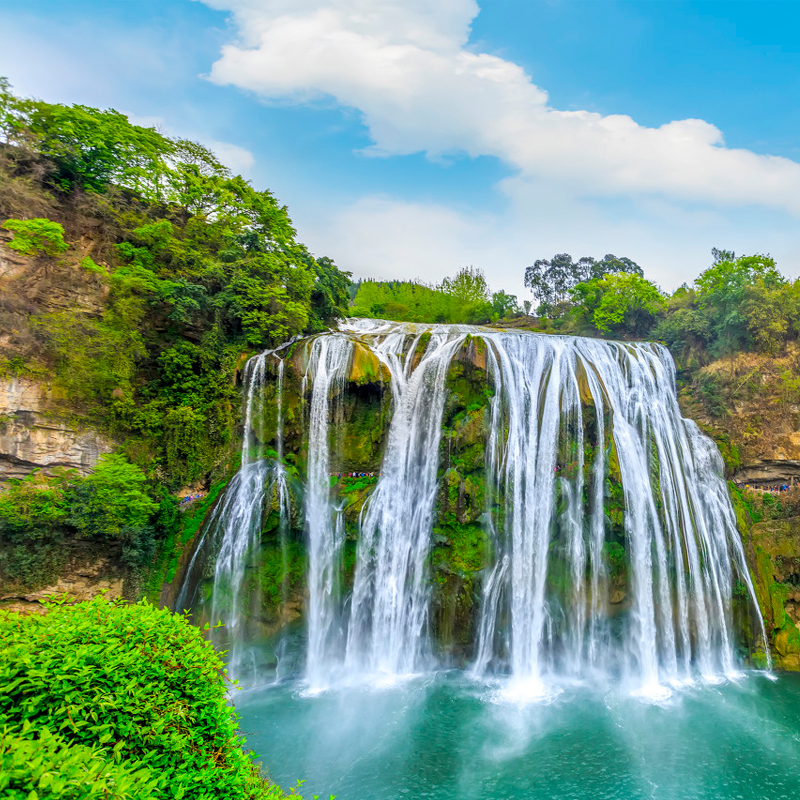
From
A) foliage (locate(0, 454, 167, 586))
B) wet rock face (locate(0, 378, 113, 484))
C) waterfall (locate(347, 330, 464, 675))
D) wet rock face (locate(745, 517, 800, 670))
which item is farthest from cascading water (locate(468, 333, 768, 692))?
wet rock face (locate(0, 378, 113, 484))

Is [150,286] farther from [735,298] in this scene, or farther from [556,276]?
[556,276]

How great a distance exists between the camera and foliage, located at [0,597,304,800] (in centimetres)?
269

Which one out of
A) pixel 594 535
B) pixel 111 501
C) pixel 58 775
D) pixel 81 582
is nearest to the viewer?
pixel 58 775

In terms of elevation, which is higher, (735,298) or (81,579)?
Result: (735,298)

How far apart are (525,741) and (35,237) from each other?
17.3 meters

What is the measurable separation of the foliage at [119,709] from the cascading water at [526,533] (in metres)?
8.45

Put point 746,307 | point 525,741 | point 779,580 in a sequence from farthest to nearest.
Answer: point 746,307 < point 779,580 < point 525,741

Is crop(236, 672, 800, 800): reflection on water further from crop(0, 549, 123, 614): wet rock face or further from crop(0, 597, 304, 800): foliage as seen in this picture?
crop(0, 597, 304, 800): foliage

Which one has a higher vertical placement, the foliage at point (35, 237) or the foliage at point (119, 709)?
the foliage at point (35, 237)

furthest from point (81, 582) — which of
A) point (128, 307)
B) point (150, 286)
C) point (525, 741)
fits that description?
point (525, 741)

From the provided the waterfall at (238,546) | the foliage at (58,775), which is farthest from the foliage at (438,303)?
the foliage at (58,775)

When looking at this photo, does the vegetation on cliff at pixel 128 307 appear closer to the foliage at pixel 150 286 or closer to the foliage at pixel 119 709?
the foliage at pixel 150 286

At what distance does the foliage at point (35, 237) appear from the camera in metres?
11.1

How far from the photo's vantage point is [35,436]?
11.0 meters
